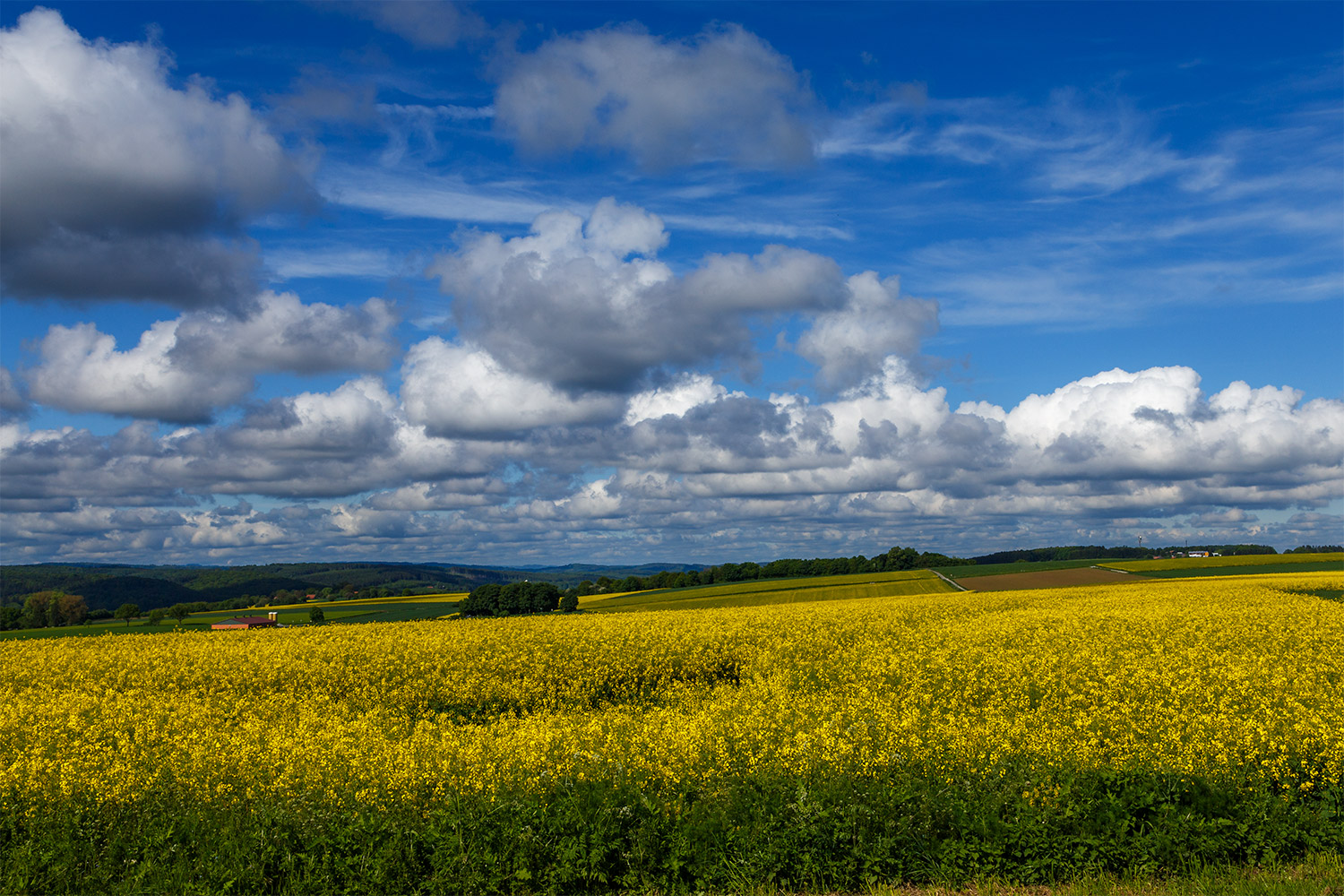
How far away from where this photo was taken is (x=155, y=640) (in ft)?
77.5

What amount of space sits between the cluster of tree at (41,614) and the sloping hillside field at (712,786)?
172ft

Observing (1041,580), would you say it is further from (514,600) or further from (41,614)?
(41,614)

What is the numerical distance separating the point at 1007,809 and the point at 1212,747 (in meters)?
3.62

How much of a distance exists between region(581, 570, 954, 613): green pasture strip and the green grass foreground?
59.2 meters

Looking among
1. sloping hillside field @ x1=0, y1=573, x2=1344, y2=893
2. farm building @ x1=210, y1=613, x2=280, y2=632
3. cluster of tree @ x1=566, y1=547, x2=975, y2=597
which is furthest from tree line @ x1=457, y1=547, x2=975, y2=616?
sloping hillside field @ x1=0, y1=573, x2=1344, y2=893

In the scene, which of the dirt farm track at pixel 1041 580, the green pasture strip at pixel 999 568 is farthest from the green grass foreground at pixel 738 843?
the green pasture strip at pixel 999 568

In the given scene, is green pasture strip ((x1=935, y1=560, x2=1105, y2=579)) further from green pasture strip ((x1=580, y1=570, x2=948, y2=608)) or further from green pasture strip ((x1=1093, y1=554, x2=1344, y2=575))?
green pasture strip ((x1=1093, y1=554, x2=1344, y2=575))

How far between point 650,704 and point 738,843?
28.6 ft

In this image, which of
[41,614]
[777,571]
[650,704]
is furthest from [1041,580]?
[41,614]

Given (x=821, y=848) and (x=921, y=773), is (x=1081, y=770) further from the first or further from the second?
(x=821, y=848)

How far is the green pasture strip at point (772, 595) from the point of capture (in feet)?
238

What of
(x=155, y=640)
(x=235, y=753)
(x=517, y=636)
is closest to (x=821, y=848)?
(x=235, y=753)

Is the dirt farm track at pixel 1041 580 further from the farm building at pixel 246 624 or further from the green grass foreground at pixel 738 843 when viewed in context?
the green grass foreground at pixel 738 843

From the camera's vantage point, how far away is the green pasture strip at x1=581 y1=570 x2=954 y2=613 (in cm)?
7244
